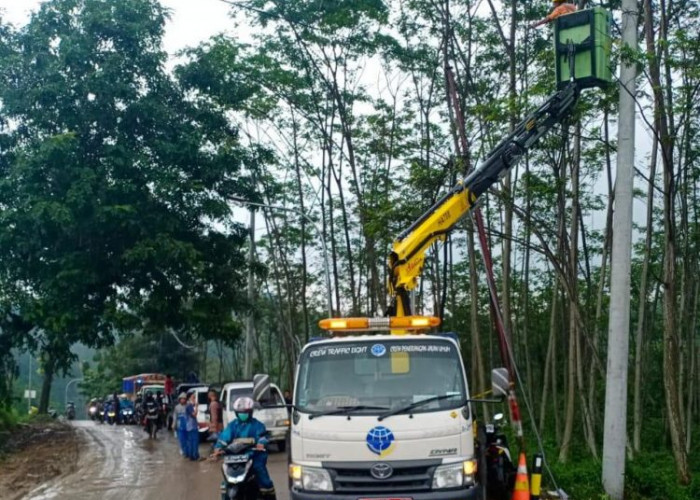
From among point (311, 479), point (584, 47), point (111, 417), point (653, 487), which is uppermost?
point (584, 47)

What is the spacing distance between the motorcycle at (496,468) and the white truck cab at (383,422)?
96.3 inches

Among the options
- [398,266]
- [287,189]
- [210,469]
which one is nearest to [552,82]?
[398,266]

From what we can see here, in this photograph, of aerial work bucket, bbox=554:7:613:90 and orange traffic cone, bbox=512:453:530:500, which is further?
aerial work bucket, bbox=554:7:613:90

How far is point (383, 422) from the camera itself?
850cm

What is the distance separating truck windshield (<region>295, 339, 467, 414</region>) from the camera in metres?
8.90

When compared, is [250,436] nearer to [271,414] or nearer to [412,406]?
[412,406]

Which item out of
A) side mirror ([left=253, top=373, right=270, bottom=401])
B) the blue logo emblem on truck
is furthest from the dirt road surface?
the blue logo emblem on truck

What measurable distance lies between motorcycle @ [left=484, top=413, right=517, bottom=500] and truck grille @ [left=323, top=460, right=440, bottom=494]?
290 cm

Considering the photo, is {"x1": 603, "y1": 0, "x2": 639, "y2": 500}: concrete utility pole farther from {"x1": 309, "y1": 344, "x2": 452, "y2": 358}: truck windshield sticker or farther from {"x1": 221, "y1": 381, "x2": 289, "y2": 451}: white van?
{"x1": 221, "y1": 381, "x2": 289, "y2": 451}: white van

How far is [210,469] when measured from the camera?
16844mm

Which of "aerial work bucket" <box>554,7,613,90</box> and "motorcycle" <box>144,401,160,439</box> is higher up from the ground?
"aerial work bucket" <box>554,7,613,90</box>

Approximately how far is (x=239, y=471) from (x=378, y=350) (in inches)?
86.2

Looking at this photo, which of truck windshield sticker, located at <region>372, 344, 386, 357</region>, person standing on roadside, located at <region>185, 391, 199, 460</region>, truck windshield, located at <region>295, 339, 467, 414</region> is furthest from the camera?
person standing on roadside, located at <region>185, 391, 199, 460</region>

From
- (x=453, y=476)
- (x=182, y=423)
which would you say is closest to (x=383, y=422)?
(x=453, y=476)
